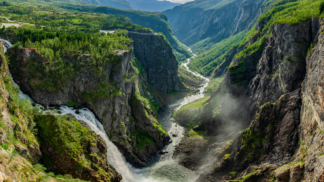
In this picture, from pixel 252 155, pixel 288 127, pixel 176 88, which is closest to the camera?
pixel 288 127

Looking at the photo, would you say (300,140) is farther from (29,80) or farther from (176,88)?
(176,88)

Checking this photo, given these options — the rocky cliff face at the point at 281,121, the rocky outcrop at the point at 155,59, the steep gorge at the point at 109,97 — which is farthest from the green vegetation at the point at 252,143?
the rocky outcrop at the point at 155,59

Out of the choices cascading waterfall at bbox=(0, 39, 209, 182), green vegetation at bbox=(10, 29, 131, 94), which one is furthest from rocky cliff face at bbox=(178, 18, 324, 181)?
green vegetation at bbox=(10, 29, 131, 94)

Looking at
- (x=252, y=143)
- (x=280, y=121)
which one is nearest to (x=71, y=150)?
(x=252, y=143)

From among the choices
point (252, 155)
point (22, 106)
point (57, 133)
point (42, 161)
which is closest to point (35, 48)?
point (22, 106)

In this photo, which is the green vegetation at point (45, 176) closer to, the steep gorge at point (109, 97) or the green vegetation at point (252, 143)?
the steep gorge at point (109, 97)

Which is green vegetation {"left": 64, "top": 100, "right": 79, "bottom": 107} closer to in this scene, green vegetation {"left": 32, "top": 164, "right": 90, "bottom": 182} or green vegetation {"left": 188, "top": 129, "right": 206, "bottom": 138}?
green vegetation {"left": 32, "top": 164, "right": 90, "bottom": 182}
